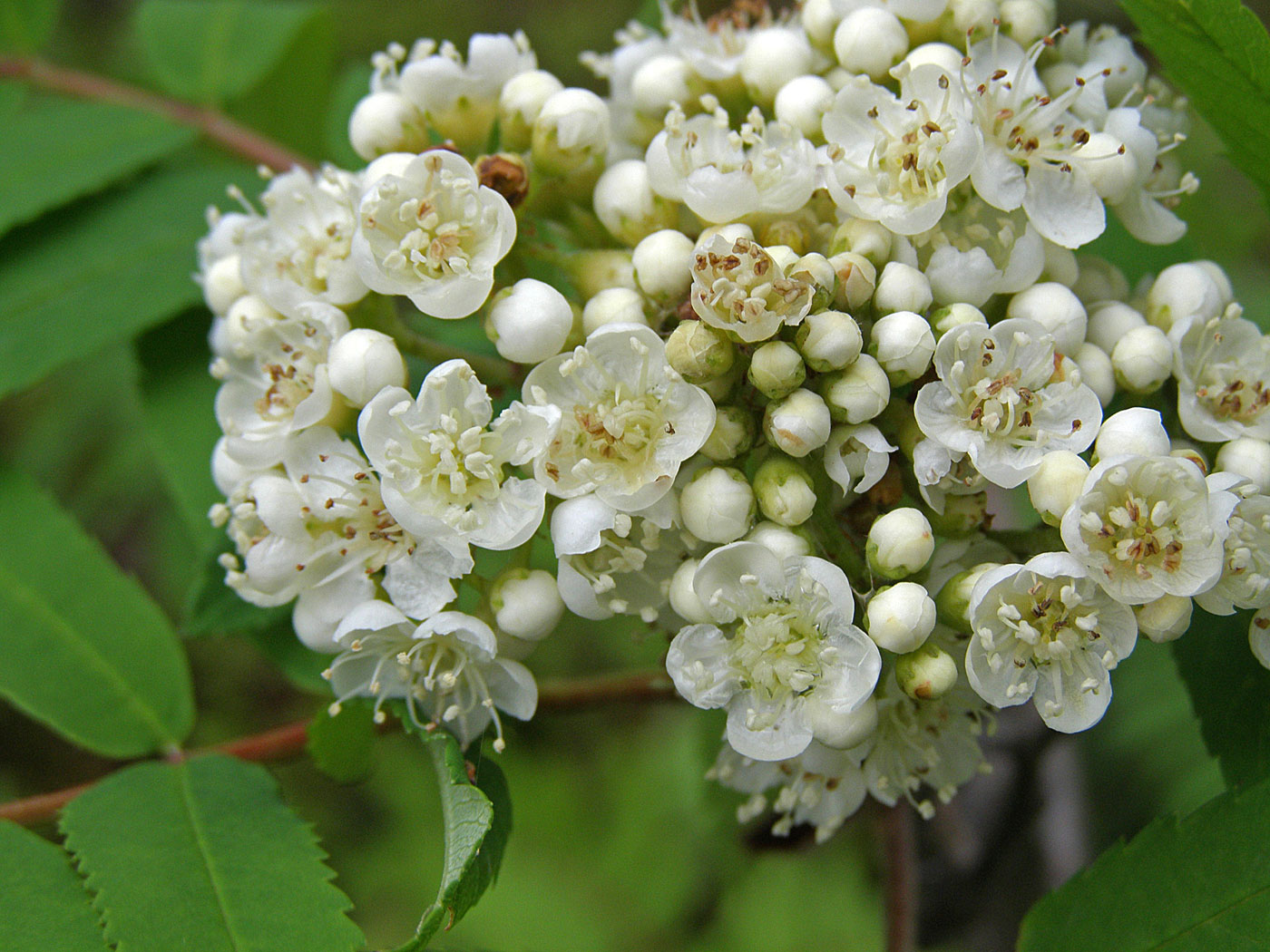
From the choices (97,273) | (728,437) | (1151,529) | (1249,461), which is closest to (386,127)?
(97,273)

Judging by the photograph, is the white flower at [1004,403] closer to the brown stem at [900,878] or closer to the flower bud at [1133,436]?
the flower bud at [1133,436]

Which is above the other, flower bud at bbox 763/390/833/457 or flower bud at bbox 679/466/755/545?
flower bud at bbox 763/390/833/457

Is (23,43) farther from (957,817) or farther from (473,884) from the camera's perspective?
(957,817)

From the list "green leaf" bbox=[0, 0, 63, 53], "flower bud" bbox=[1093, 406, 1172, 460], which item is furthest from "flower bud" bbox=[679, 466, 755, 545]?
"green leaf" bbox=[0, 0, 63, 53]

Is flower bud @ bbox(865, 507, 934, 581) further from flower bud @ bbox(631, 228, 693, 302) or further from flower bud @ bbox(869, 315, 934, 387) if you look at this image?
flower bud @ bbox(631, 228, 693, 302)

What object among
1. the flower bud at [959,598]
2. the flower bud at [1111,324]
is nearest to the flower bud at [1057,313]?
the flower bud at [1111,324]

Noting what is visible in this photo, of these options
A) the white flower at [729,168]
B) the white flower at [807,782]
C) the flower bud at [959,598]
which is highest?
the white flower at [729,168]

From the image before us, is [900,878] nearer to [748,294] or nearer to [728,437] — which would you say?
[728,437]
